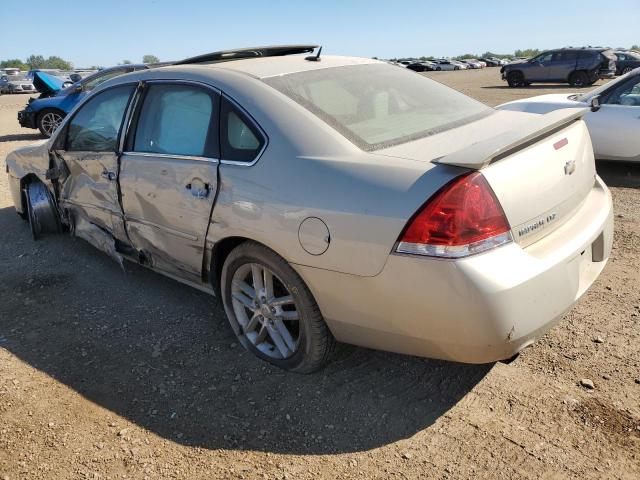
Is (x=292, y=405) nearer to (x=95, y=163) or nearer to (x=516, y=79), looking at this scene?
(x=95, y=163)

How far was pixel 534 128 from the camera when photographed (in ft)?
8.27

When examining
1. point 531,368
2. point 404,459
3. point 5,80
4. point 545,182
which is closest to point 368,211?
point 545,182

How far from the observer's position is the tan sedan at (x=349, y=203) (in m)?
2.20

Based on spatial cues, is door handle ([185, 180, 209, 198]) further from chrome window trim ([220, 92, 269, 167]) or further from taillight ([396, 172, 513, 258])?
taillight ([396, 172, 513, 258])

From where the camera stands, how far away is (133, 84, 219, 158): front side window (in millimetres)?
3037

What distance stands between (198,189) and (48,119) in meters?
11.1

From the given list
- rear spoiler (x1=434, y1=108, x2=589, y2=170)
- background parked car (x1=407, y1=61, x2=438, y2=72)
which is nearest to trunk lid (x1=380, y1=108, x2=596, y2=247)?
rear spoiler (x1=434, y1=108, x2=589, y2=170)

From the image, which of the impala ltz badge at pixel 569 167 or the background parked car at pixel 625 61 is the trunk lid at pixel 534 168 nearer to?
the impala ltz badge at pixel 569 167

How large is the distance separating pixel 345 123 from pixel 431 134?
44 cm

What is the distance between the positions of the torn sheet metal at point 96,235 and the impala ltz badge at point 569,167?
114 inches

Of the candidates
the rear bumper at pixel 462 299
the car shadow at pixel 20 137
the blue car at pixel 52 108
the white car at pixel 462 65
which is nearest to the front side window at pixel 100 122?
the rear bumper at pixel 462 299

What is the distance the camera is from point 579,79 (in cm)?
2492

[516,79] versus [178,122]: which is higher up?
[178,122]

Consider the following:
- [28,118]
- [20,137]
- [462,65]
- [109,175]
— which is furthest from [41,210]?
[462,65]
